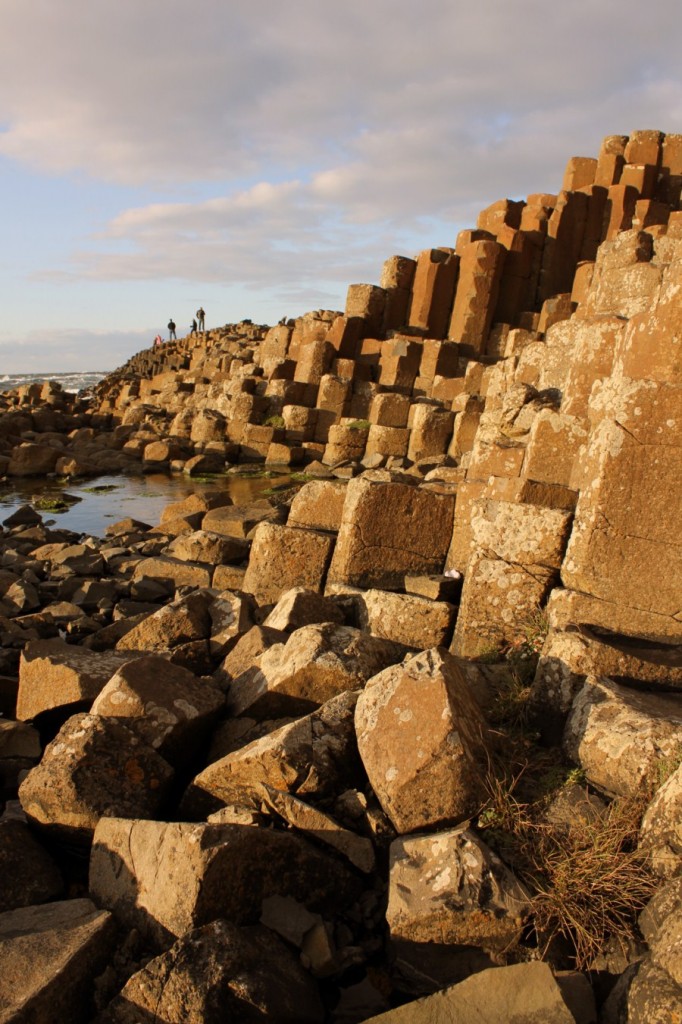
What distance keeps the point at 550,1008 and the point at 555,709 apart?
1.88 m

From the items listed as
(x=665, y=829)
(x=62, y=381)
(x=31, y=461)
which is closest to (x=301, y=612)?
(x=665, y=829)

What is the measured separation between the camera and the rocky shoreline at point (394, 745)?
290 cm

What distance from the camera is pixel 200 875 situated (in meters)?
3.01

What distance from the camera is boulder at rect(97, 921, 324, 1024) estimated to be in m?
2.63

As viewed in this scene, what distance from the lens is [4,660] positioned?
6.21 metres

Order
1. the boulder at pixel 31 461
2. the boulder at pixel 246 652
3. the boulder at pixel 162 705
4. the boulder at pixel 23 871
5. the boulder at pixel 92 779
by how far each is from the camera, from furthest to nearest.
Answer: the boulder at pixel 31 461 < the boulder at pixel 246 652 < the boulder at pixel 162 705 < the boulder at pixel 92 779 < the boulder at pixel 23 871

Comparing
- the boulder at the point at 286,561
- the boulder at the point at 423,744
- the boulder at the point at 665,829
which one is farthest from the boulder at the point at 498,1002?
the boulder at the point at 286,561

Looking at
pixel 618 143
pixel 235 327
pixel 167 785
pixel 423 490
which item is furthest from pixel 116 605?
pixel 235 327

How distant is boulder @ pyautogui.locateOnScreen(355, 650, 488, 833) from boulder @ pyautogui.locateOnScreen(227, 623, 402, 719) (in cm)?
64

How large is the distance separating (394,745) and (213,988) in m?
1.30

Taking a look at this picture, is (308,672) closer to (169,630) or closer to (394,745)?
(394,745)

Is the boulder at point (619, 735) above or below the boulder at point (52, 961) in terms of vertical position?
above

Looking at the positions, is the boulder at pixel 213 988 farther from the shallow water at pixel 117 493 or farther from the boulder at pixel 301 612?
the shallow water at pixel 117 493

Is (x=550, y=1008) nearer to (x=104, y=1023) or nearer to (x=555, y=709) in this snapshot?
(x=104, y=1023)
